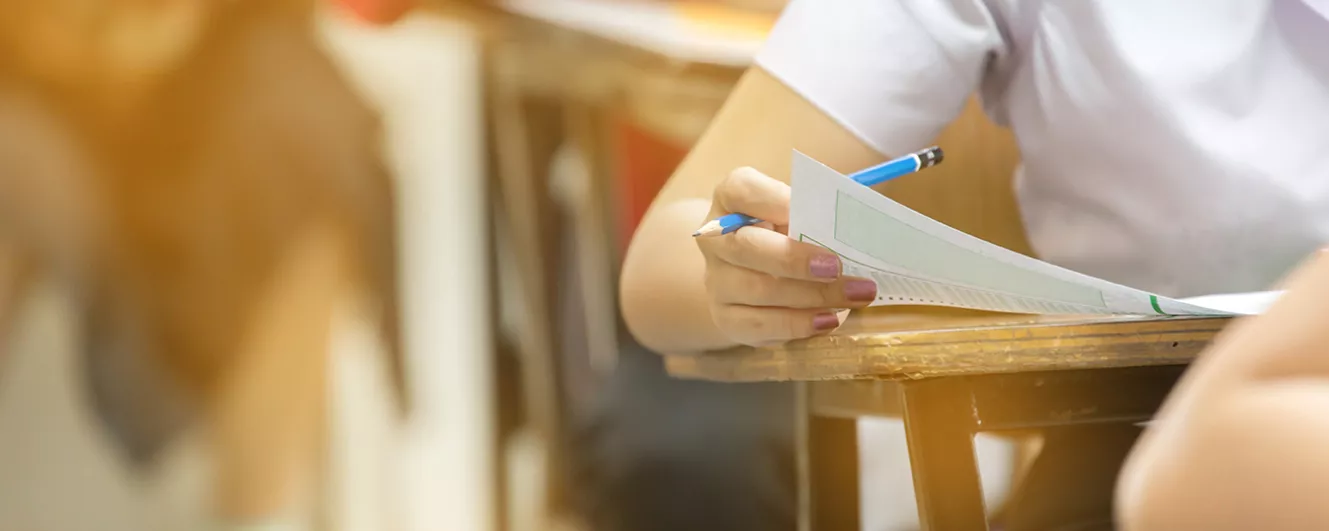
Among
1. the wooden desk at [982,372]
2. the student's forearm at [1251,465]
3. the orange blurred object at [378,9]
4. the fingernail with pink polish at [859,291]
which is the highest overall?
the orange blurred object at [378,9]

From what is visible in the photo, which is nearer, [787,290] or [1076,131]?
[787,290]

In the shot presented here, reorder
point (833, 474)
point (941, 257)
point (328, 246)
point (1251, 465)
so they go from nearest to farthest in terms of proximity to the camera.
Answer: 1. point (1251, 465)
2. point (941, 257)
3. point (833, 474)
4. point (328, 246)

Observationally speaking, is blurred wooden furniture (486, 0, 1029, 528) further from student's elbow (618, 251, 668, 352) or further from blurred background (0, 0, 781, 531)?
student's elbow (618, 251, 668, 352)

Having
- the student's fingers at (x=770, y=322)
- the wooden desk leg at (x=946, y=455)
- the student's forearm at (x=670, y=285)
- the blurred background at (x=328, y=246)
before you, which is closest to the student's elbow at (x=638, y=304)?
the student's forearm at (x=670, y=285)

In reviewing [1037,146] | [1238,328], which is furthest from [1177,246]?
[1238,328]

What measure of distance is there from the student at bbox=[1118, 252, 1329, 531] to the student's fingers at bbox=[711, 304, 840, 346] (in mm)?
253

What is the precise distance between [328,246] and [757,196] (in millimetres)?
553

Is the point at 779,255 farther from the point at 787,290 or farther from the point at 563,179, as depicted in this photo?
the point at 563,179

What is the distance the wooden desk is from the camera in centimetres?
34

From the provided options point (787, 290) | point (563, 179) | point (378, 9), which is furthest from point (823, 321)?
point (378, 9)

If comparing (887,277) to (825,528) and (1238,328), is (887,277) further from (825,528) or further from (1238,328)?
(825,528)

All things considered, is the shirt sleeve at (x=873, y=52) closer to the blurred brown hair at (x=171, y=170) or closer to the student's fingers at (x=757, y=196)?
the student's fingers at (x=757, y=196)

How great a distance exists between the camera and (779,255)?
0.41 m

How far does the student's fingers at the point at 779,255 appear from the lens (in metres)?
0.40
